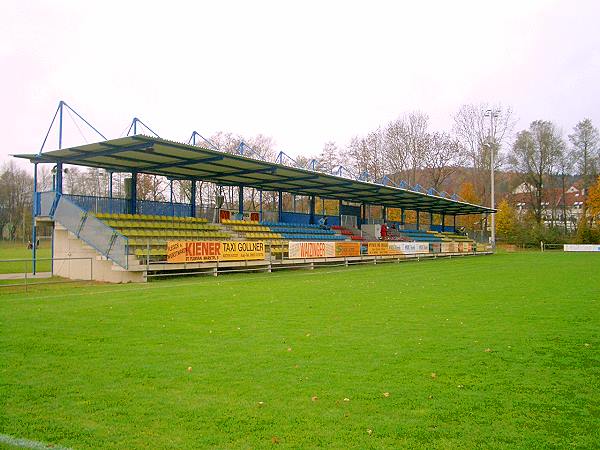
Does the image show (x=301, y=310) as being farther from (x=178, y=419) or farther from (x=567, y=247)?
(x=567, y=247)

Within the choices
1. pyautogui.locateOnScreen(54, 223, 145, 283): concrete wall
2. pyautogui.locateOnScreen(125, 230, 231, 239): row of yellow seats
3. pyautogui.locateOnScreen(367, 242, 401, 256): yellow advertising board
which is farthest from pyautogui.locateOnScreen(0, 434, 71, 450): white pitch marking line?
pyautogui.locateOnScreen(367, 242, 401, 256): yellow advertising board

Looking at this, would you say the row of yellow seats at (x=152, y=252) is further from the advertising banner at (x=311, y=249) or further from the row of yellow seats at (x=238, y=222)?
the advertising banner at (x=311, y=249)

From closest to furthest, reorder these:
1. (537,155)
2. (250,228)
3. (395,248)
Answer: (250,228) < (395,248) < (537,155)

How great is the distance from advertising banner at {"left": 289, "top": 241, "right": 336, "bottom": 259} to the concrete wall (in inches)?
369

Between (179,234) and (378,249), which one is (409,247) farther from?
(179,234)

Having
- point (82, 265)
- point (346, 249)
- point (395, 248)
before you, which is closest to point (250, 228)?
point (346, 249)

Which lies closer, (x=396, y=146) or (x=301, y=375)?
(x=301, y=375)

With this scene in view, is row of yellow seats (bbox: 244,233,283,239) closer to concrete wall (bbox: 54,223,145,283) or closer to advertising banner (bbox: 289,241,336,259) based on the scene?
advertising banner (bbox: 289,241,336,259)

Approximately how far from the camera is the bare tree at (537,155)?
223 feet

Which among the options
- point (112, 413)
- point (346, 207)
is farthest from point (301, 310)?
point (346, 207)

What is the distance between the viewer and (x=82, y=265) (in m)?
21.3

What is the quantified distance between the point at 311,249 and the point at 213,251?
7357 millimetres

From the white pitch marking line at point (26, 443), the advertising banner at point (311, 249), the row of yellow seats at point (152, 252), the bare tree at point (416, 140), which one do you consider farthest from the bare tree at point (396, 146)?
the white pitch marking line at point (26, 443)

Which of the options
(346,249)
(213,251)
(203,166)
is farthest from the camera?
(346,249)
